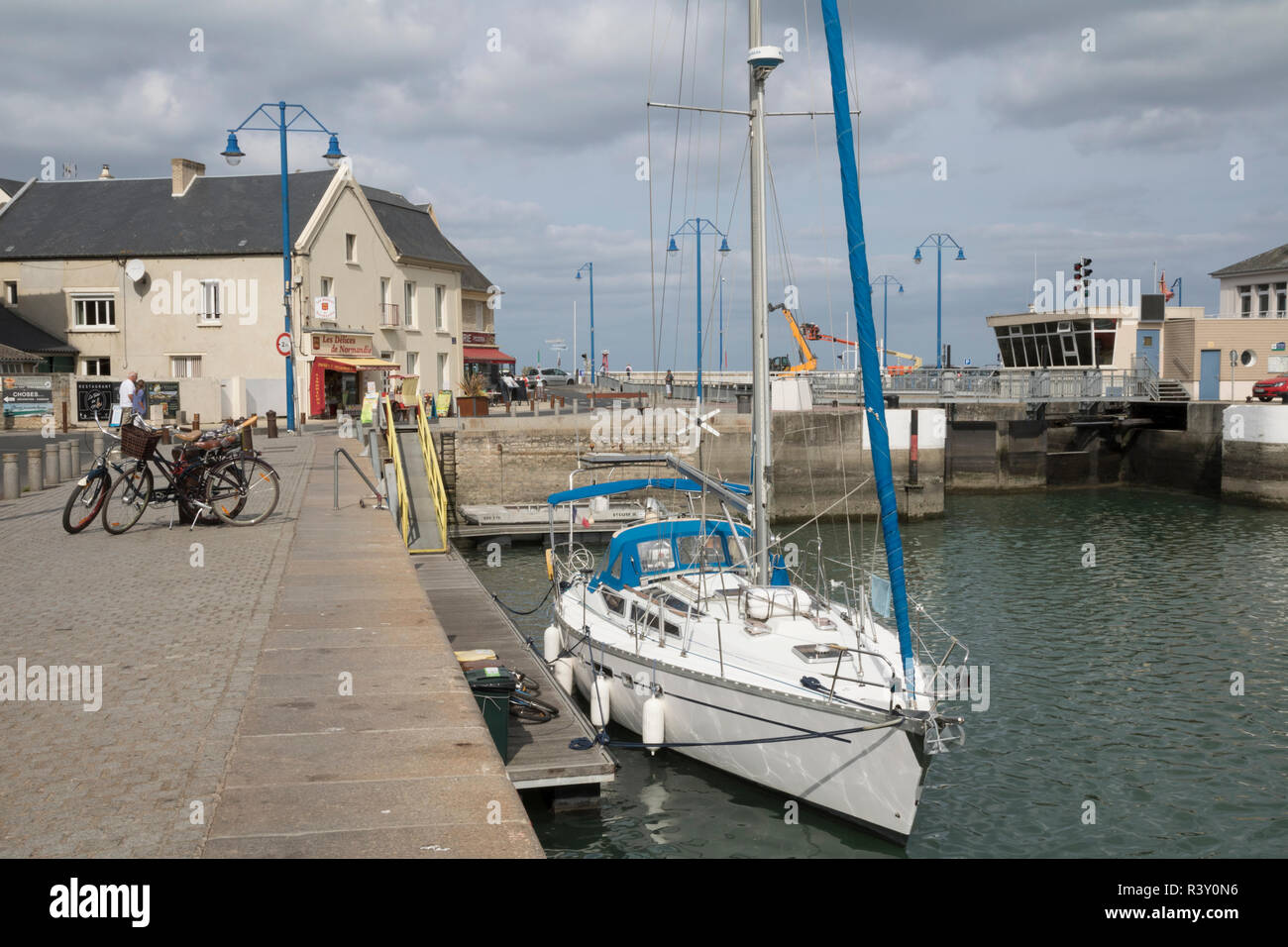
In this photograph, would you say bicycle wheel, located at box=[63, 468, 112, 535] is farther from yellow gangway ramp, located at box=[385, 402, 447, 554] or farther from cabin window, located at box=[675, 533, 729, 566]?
cabin window, located at box=[675, 533, 729, 566]

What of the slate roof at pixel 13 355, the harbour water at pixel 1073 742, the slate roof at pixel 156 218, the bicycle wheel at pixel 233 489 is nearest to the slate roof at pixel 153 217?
the slate roof at pixel 156 218

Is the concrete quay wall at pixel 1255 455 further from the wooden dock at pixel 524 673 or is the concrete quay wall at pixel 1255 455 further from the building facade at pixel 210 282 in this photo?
the building facade at pixel 210 282

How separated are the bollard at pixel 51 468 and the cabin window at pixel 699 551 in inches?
608

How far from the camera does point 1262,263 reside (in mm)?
54188

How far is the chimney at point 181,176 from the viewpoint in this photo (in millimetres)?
48188

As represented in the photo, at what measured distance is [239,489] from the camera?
54.0 feet

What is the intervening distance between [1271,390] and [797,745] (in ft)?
133

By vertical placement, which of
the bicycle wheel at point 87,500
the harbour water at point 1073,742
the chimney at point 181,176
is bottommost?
the harbour water at point 1073,742

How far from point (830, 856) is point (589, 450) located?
24167 mm

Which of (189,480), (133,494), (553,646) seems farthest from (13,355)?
(553,646)

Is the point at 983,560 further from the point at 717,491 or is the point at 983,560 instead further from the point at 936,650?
the point at 717,491
